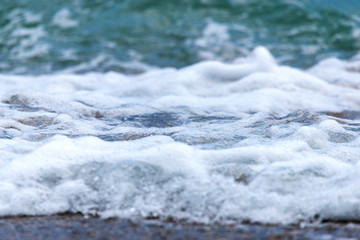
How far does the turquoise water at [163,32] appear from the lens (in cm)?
658

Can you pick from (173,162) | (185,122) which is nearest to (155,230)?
(173,162)

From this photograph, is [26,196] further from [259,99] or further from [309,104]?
[309,104]

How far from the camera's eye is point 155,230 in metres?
1.59

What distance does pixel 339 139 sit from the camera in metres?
2.46

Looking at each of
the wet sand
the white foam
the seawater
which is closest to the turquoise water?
the seawater

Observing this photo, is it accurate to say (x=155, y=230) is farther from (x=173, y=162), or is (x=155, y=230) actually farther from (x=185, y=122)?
(x=185, y=122)

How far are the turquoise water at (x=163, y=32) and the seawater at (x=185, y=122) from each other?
0.03 m

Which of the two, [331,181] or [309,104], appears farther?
[309,104]

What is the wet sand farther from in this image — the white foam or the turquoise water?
the turquoise water

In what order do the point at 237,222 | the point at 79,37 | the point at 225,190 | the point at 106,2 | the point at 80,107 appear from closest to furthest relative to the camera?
the point at 237,222, the point at 225,190, the point at 80,107, the point at 79,37, the point at 106,2

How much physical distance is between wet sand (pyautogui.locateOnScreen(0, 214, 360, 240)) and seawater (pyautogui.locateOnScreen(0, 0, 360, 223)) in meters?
0.06

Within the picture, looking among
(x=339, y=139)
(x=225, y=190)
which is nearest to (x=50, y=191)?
(x=225, y=190)

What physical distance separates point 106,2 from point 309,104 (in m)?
4.98

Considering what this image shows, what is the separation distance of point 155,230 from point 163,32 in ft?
19.6
